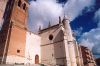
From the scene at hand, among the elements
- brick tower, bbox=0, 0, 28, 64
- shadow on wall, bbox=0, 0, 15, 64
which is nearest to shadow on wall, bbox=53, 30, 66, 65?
brick tower, bbox=0, 0, 28, 64

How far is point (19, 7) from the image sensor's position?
26766 mm

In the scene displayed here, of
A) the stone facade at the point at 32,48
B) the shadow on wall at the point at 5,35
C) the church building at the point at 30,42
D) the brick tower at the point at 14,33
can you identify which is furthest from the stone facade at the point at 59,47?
the shadow on wall at the point at 5,35

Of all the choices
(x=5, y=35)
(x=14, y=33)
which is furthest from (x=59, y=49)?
(x=5, y=35)

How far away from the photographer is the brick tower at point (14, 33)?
20969 mm

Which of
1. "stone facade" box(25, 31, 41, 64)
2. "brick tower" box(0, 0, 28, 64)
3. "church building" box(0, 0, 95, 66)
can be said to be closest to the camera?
"brick tower" box(0, 0, 28, 64)

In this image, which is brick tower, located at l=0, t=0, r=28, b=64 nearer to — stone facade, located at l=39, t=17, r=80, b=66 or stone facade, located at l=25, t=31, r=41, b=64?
stone facade, located at l=25, t=31, r=41, b=64

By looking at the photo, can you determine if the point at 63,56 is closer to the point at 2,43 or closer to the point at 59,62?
the point at 59,62

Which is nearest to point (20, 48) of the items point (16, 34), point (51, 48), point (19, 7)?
point (16, 34)

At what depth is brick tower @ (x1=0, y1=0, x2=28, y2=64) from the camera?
68.8 ft

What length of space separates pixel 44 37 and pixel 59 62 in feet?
23.9

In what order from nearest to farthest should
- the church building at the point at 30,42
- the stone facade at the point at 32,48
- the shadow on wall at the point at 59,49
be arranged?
the church building at the point at 30,42 → the stone facade at the point at 32,48 → the shadow on wall at the point at 59,49

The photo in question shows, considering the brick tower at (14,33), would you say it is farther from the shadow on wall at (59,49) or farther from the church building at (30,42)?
the shadow on wall at (59,49)

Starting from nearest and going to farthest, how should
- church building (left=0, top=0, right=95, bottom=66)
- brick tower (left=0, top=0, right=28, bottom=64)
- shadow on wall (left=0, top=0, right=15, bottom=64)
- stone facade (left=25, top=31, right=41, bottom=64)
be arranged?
1. shadow on wall (left=0, top=0, right=15, bottom=64)
2. brick tower (left=0, top=0, right=28, bottom=64)
3. church building (left=0, top=0, right=95, bottom=66)
4. stone facade (left=25, top=31, right=41, bottom=64)

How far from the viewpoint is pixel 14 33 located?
2275 cm
